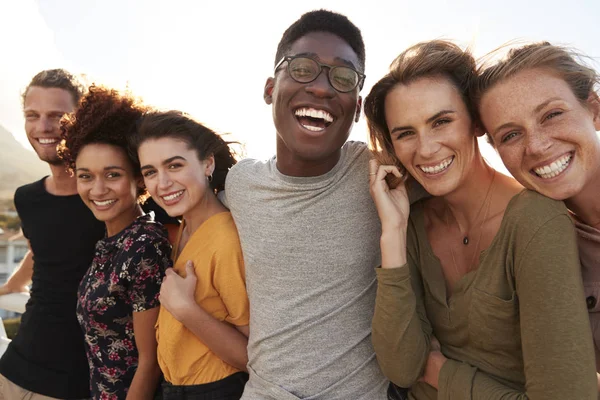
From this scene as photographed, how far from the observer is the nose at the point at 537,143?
1678mm

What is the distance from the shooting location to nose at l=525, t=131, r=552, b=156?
168 centimetres

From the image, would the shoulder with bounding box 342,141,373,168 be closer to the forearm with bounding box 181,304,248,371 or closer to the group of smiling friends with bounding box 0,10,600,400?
the group of smiling friends with bounding box 0,10,600,400

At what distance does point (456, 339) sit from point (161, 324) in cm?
126

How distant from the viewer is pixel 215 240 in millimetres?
2217

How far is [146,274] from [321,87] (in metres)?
1.16

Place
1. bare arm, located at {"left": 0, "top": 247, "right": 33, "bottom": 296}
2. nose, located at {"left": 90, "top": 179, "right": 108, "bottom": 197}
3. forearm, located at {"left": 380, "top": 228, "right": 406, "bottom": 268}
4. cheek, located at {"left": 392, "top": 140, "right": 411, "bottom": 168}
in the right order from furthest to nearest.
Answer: bare arm, located at {"left": 0, "top": 247, "right": 33, "bottom": 296}, nose, located at {"left": 90, "top": 179, "right": 108, "bottom": 197}, cheek, located at {"left": 392, "top": 140, "right": 411, "bottom": 168}, forearm, located at {"left": 380, "top": 228, "right": 406, "bottom": 268}

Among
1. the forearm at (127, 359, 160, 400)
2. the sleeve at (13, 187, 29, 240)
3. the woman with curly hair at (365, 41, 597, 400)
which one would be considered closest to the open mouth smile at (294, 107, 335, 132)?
the woman with curly hair at (365, 41, 597, 400)

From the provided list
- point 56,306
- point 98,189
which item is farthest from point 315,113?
point 56,306

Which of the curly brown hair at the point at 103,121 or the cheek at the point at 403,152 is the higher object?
the curly brown hair at the point at 103,121

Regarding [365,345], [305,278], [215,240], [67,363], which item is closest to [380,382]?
[365,345]

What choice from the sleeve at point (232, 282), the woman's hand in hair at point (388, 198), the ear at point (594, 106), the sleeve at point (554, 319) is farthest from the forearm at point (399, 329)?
the ear at point (594, 106)

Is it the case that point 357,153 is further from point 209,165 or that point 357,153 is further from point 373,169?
point 209,165

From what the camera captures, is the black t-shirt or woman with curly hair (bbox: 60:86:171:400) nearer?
woman with curly hair (bbox: 60:86:171:400)

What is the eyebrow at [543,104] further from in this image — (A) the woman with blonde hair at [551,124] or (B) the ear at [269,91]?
(B) the ear at [269,91]
